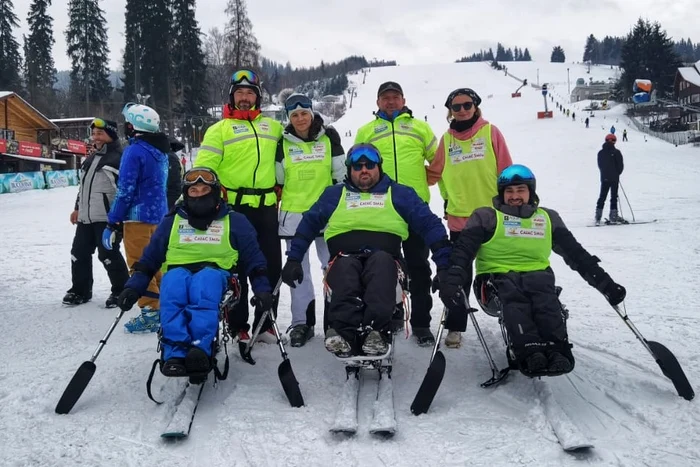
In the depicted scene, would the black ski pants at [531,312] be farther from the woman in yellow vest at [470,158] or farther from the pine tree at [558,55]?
the pine tree at [558,55]

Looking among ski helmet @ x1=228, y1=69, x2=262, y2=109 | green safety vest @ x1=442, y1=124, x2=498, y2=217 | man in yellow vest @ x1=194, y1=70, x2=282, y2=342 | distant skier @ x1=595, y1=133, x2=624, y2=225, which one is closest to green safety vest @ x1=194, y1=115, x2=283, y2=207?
man in yellow vest @ x1=194, y1=70, x2=282, y2=342

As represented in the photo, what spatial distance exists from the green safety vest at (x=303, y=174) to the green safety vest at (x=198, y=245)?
Result: 768mm

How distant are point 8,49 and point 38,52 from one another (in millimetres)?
2506

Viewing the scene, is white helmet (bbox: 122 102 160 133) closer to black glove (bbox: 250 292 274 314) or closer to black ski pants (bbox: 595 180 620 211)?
black glove (bbox: 250 292 274 314)

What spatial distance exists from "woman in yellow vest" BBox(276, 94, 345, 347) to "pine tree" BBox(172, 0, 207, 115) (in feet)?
121

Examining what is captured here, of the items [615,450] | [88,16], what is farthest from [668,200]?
[88,16]

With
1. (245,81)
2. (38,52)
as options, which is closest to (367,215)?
(245,81)

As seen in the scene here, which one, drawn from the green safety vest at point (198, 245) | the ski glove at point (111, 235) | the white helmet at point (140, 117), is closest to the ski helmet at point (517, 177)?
the green safety vest at point (198, 245)

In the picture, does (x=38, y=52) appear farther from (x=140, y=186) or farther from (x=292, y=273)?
(x=292, y=273)

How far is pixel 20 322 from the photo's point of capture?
4.65 metres

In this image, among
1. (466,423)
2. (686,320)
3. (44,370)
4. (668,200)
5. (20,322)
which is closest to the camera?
(466,423)

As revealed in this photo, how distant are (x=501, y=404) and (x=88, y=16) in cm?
4917

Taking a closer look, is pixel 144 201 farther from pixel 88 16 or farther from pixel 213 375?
pixel 88 16

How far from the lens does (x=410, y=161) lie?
13.5 ft
